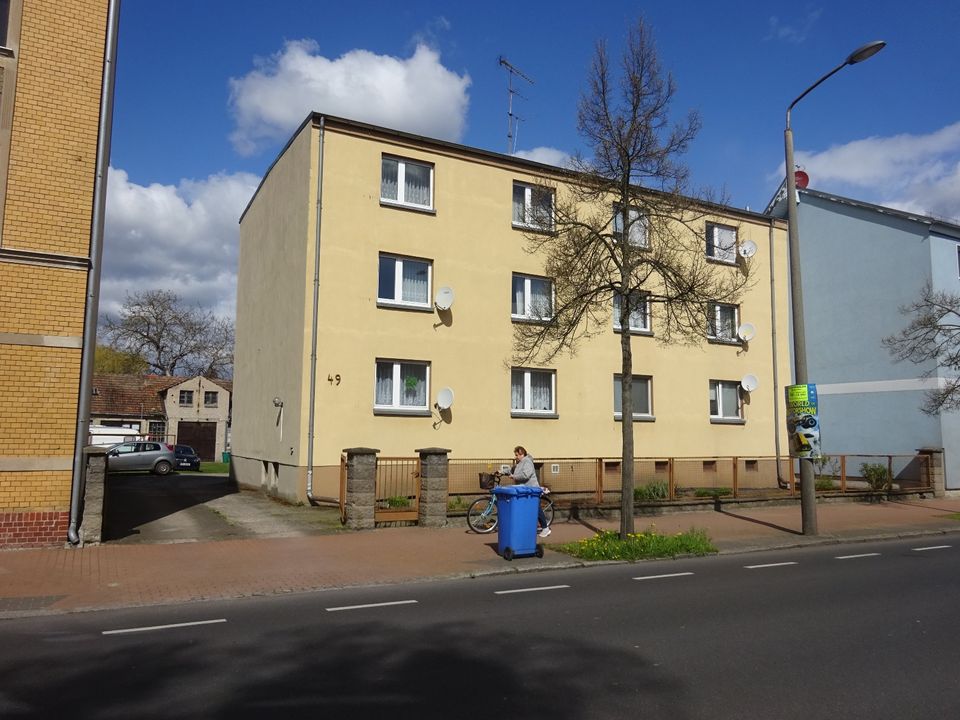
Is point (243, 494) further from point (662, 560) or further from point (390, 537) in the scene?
point (662, 560)

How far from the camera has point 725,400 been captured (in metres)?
23.4

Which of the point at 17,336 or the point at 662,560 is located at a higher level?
the point at 17,336

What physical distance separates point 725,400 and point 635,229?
11449 mm

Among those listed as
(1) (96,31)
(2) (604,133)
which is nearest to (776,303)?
(2) (604,133)

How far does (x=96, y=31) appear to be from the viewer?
1216cm

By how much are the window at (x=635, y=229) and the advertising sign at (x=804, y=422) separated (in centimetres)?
390

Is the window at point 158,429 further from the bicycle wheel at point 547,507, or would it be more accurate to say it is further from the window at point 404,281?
the bicycle wheel at point 547,507

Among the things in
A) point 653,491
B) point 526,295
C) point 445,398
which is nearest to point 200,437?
point 526,295

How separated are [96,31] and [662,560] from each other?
12455 millimetres

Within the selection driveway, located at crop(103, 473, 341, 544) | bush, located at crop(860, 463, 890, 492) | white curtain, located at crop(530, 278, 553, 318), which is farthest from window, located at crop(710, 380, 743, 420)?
driveway, located at crop(103, 473, 341, 544)

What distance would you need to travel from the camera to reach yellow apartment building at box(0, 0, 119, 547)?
1122 cm

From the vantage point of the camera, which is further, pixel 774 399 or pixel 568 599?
pixel 774 399

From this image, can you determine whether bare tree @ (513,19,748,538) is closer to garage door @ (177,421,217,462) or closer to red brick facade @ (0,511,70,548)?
red brick facade @ (0,511,70,548)

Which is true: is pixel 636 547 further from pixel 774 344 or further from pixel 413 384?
pixel 774 344
